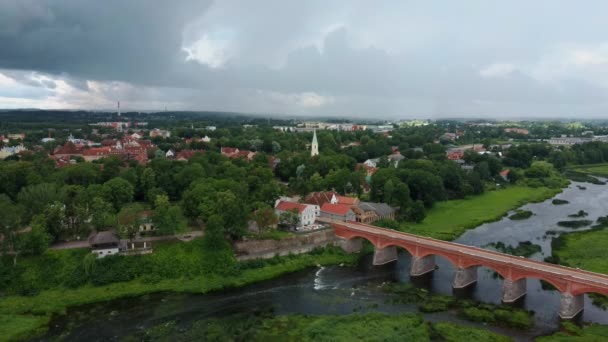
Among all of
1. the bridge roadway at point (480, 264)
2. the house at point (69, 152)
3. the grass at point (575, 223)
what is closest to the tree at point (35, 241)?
the bridge roadway at point (480, 264)

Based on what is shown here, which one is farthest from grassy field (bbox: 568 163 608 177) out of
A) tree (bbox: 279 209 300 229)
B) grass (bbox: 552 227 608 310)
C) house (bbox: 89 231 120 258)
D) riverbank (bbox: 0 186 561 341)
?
house (bbox: 89 231 120 258)

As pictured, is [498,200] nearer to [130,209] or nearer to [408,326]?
[408,326]

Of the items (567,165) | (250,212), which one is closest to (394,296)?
(250,212)

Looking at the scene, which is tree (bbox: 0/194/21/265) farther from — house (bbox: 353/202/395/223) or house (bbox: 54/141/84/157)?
house (bbox: 54/141/84/157)

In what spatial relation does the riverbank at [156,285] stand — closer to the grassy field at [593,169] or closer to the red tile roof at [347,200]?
the red tile roof at [347,200]

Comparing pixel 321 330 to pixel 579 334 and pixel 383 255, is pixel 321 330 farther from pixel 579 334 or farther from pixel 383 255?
pixel 579 334

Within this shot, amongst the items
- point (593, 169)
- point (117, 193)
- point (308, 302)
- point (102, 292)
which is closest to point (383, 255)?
point (308, 302)
